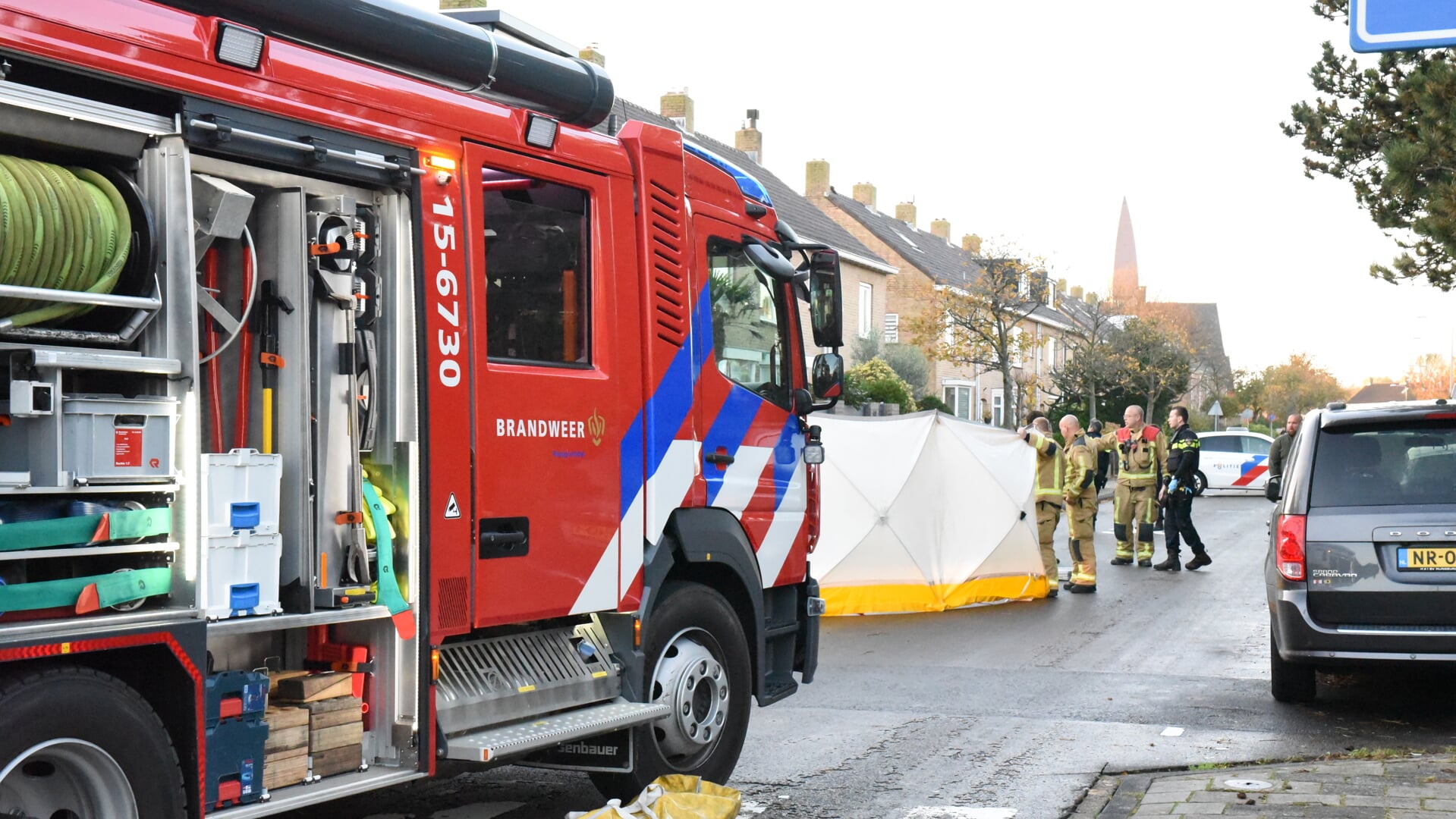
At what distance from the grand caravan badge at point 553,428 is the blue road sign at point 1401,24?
2.98 m

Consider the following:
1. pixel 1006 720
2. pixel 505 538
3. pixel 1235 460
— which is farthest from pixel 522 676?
pixel 1235 460

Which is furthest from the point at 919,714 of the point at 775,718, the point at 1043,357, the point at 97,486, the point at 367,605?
the point at 1043,357

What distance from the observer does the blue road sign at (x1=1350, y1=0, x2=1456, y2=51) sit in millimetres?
4426

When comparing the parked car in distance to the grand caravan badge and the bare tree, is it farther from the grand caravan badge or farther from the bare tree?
the grand caravan badge

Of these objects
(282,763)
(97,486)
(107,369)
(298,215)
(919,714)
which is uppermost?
(298,215)

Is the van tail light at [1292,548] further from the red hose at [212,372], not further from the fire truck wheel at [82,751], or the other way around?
the fire truck wheel at [82,751]

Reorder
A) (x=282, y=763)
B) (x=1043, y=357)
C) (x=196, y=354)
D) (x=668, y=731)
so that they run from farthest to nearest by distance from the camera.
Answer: (x=1043, y=357) → (x=668, y=731) → (x=282, y=763) → (x=196, y=354)

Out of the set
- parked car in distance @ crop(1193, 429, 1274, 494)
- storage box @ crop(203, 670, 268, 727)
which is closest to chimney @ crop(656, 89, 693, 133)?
parked car in distance @ crop(1193, 429, 1274, 494)

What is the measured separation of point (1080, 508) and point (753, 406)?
8469 mm

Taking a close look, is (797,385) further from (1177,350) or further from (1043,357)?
(1043,357)

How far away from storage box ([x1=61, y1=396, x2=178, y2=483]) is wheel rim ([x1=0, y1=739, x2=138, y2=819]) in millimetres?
697

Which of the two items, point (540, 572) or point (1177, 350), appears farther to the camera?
point (1177, 350)

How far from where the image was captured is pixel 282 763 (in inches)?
173

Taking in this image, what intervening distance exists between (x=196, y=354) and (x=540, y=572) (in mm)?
1721
